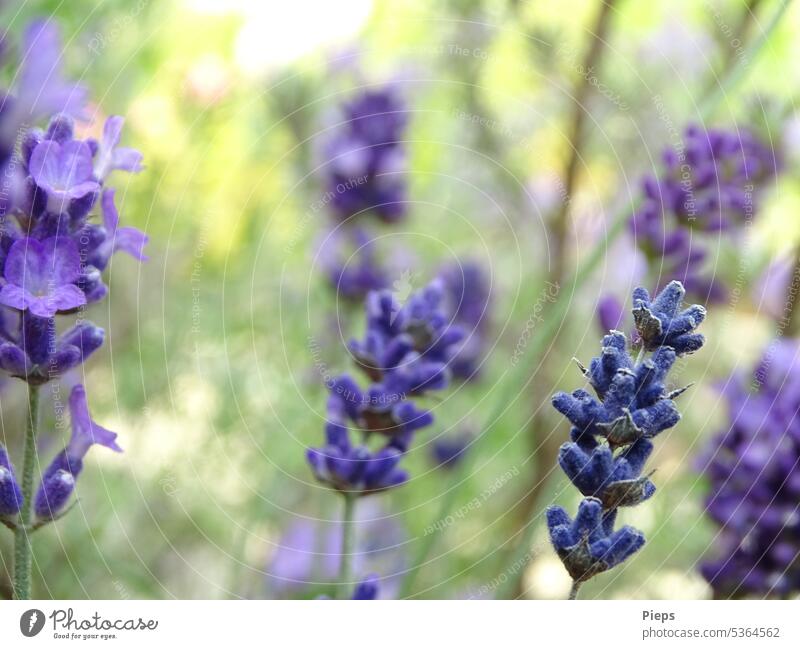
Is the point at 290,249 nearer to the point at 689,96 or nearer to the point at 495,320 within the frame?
the point at 495,320

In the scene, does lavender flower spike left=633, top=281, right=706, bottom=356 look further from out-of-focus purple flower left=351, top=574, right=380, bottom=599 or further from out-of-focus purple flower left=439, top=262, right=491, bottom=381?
out-of-focus purple flower left=439, top=262, right=491, bottom=381

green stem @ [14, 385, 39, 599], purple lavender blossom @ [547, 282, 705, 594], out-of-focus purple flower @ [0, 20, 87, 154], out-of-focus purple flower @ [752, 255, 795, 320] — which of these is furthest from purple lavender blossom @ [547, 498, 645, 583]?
out-of-focus purple flower @ [752, 255, 795, 320]

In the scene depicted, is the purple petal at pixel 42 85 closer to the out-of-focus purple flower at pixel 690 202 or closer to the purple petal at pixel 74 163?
the purple petal at pixel 74 163

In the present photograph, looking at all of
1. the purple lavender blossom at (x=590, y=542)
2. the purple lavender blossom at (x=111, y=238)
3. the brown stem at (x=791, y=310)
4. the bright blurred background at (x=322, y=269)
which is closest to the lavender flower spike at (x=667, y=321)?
the purple lavender blossom at (x=590, y=542)

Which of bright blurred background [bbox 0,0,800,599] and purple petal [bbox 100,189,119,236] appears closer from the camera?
purple petal [bbox 100,189,119,236]
